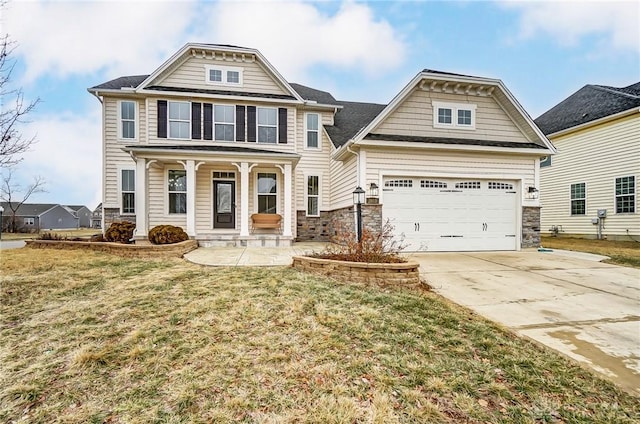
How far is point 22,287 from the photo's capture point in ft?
16.5

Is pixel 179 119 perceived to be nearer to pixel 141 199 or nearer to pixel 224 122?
pixel 224 122

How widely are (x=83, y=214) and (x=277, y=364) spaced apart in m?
71.7

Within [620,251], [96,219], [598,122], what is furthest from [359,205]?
[96,219]

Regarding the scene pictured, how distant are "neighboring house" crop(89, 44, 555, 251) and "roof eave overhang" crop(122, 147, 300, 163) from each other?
47 mm

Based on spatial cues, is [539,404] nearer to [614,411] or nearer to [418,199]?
[614,411]

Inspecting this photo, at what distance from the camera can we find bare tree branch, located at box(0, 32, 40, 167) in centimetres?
575

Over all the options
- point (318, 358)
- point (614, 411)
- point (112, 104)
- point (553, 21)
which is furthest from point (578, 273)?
point (112, 104)

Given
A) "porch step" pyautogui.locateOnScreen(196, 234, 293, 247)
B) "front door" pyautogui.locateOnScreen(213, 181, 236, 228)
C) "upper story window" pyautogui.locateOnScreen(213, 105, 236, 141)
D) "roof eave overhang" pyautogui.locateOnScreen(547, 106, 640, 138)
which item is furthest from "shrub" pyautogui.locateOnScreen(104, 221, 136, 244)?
"roof eave overhang" pyautogui.locateOnScreen(547, 106, 640, 138)

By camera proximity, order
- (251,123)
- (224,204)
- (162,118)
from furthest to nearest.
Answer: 1. (251,123)
2. (224,204)
3. (162,118)

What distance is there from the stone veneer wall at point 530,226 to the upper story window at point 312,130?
26.9 ft

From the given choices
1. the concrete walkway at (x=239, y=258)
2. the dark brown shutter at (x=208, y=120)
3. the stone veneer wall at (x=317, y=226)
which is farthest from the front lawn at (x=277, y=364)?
the dark brown shutter at (x=208, y=120)

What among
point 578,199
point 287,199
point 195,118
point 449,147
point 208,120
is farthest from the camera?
point 578,199

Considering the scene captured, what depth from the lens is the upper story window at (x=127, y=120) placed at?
11602 mm

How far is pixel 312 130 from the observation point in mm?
13109
